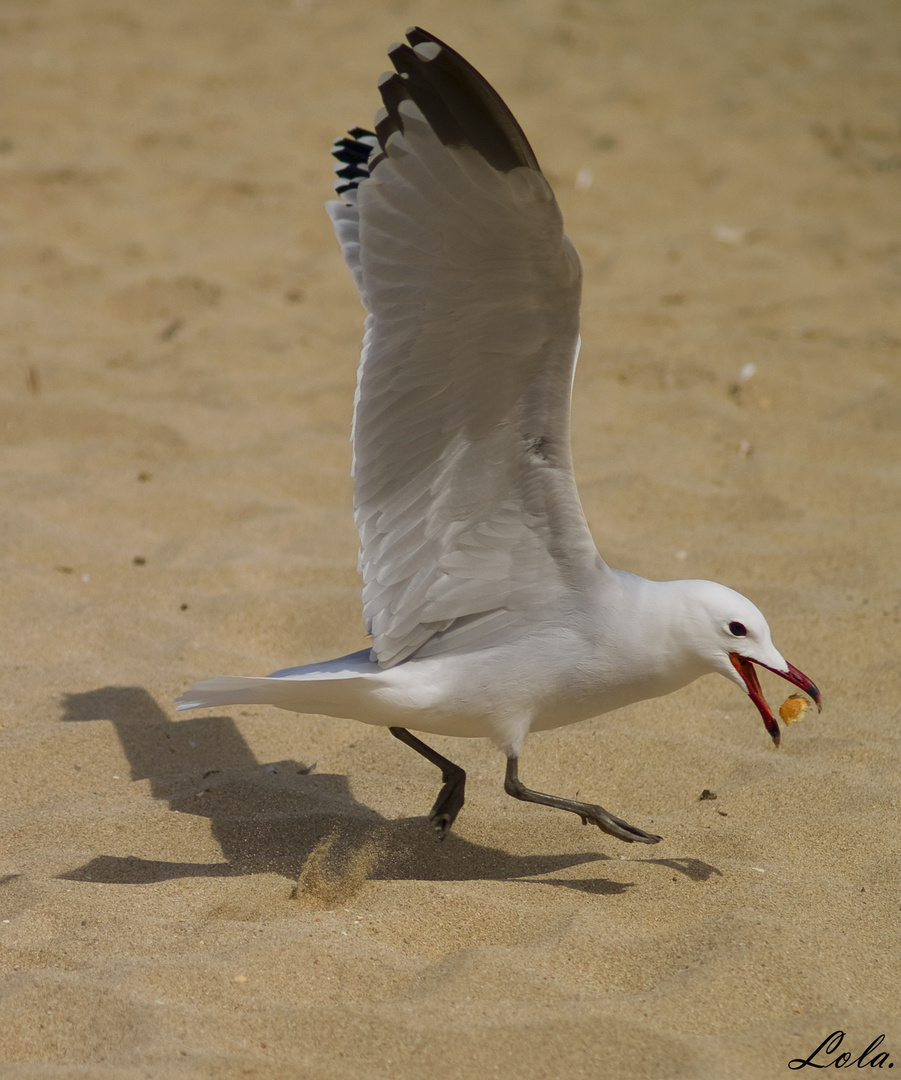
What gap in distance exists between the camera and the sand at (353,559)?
2.06 metres

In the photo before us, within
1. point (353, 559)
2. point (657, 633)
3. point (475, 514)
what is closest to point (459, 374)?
point (475, 514)

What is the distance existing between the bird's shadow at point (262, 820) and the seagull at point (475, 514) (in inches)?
4.1

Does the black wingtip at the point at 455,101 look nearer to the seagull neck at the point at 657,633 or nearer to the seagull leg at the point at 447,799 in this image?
the seagull neck at the point at 657,633

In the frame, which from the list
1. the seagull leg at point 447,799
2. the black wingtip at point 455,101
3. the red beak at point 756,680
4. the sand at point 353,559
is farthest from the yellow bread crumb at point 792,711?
the black wingtip at point 455,101

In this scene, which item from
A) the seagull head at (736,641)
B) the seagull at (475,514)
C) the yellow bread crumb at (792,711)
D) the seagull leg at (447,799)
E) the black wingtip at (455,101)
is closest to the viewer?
the black wingtip at (455,101)

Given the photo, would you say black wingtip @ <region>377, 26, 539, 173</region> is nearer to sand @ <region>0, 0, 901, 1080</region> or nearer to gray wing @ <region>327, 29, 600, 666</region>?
gray wing @ <region>327, 29, 600, 666</region>

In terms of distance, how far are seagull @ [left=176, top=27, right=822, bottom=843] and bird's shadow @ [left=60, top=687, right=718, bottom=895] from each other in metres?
0.10

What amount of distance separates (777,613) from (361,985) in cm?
208

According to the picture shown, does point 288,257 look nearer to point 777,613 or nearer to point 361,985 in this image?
point 777,613

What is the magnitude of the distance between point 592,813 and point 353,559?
164cm

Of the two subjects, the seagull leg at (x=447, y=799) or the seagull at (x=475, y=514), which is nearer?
the seagull at (x=475, y=514)

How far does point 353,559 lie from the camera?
13.2ft

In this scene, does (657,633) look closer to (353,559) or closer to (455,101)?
(455,101)

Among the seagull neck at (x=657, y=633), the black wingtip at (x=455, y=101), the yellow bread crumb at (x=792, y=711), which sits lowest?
the yellow bread crumb at (x=792, y=711)
